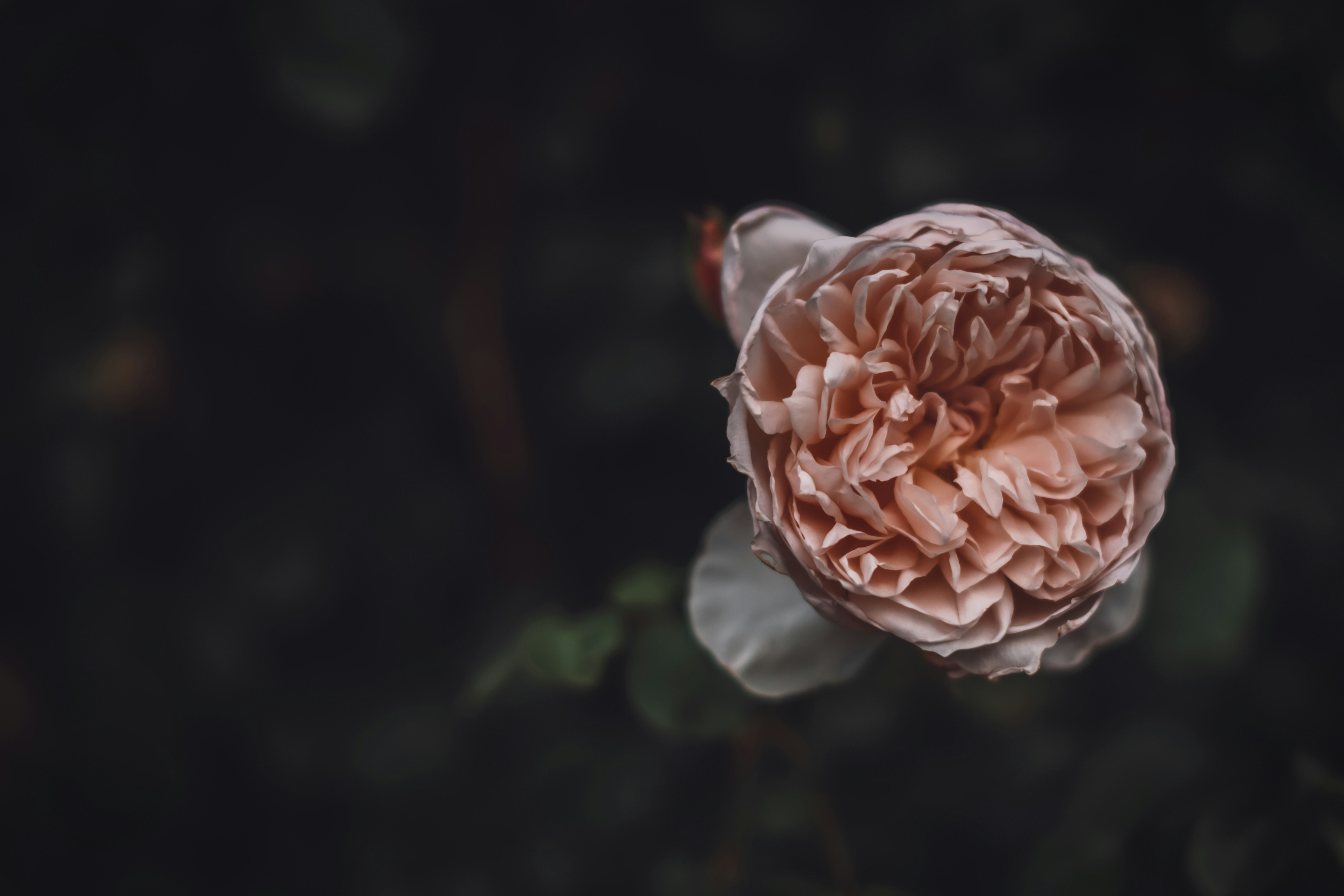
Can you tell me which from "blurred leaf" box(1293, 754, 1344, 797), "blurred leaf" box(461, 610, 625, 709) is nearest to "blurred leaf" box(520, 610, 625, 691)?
"blurred leaf" box(461, 610, 625, 709)

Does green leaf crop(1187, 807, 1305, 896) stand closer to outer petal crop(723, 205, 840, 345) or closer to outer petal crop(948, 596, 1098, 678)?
outer petal crop(948, 596, 1098, 678)

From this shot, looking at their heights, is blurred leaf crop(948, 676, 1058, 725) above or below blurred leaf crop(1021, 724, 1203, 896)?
above

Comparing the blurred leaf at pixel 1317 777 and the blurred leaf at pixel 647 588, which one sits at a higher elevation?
the blurred leaf at pixel 647 588

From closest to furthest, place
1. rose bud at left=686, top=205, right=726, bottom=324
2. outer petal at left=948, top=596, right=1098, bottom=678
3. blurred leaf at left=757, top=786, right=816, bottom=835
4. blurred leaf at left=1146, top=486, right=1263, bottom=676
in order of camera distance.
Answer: outer petal at left=948, top=596, right=1098, bottom=678
rose bud at left=686, top=205, right=726, bottom=324
blurred leaf at left=1146, top=486, right=1263, bottom=676
blurred leaf at left=757, top=786, right=816, bottom=835

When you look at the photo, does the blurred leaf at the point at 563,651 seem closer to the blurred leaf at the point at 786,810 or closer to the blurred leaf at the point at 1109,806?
the blurred leaf at the point at 786,810

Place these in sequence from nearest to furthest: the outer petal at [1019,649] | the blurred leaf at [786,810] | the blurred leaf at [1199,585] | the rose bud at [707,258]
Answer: the outer petal at [1019,649] → the rose bud at [707,258] → the blurred leaf at [1199,585] → the blurred leaf at [786,810]

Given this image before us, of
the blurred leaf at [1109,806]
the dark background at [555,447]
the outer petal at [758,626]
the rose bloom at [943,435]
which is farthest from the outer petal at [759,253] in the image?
the blurred leaf at [1109,806]

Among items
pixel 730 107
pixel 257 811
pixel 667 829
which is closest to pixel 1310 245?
pixel 730 107

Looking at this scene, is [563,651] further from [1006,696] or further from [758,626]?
[1006,696]
